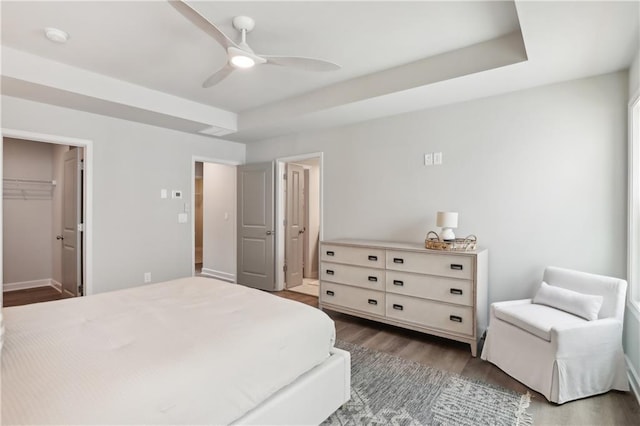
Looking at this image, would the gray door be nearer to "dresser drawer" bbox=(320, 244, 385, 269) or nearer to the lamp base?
"dresser drawer" bbox=(320, 244, 385, 269)

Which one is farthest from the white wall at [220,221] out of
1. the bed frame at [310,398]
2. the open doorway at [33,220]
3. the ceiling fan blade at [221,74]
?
the bed frame at [310,398]

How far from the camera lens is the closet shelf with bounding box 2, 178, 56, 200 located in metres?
5.00

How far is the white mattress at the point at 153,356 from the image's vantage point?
1.15 metres

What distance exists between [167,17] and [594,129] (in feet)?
11.4

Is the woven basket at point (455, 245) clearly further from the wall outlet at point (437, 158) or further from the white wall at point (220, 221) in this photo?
the white wall at point (220, 221)

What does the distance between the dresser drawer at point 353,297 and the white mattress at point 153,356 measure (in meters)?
1.49

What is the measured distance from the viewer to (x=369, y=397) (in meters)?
2.24

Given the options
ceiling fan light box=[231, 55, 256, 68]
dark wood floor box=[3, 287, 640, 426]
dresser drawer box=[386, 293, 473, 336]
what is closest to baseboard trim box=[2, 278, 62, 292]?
dark wood floor box=[3, 287, 640, 426]

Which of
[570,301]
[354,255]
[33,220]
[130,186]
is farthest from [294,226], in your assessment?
[33,220]

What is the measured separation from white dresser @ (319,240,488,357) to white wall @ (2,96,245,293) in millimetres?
2229

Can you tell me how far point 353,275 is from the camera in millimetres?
3654

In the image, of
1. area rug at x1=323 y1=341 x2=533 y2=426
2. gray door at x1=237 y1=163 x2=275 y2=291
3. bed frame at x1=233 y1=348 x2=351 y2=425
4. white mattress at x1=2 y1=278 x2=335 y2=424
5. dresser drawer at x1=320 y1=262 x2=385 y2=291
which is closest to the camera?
white mattress at x1=2 y1=278 x2=335 y2=424

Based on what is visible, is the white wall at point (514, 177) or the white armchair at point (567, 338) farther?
the white wall at point (514, 177)

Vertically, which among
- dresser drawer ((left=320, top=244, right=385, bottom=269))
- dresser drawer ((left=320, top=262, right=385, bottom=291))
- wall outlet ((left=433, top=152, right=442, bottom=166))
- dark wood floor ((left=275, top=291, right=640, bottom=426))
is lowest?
dark wood floor ((left=275, top=291, right=640, bottom=426))
